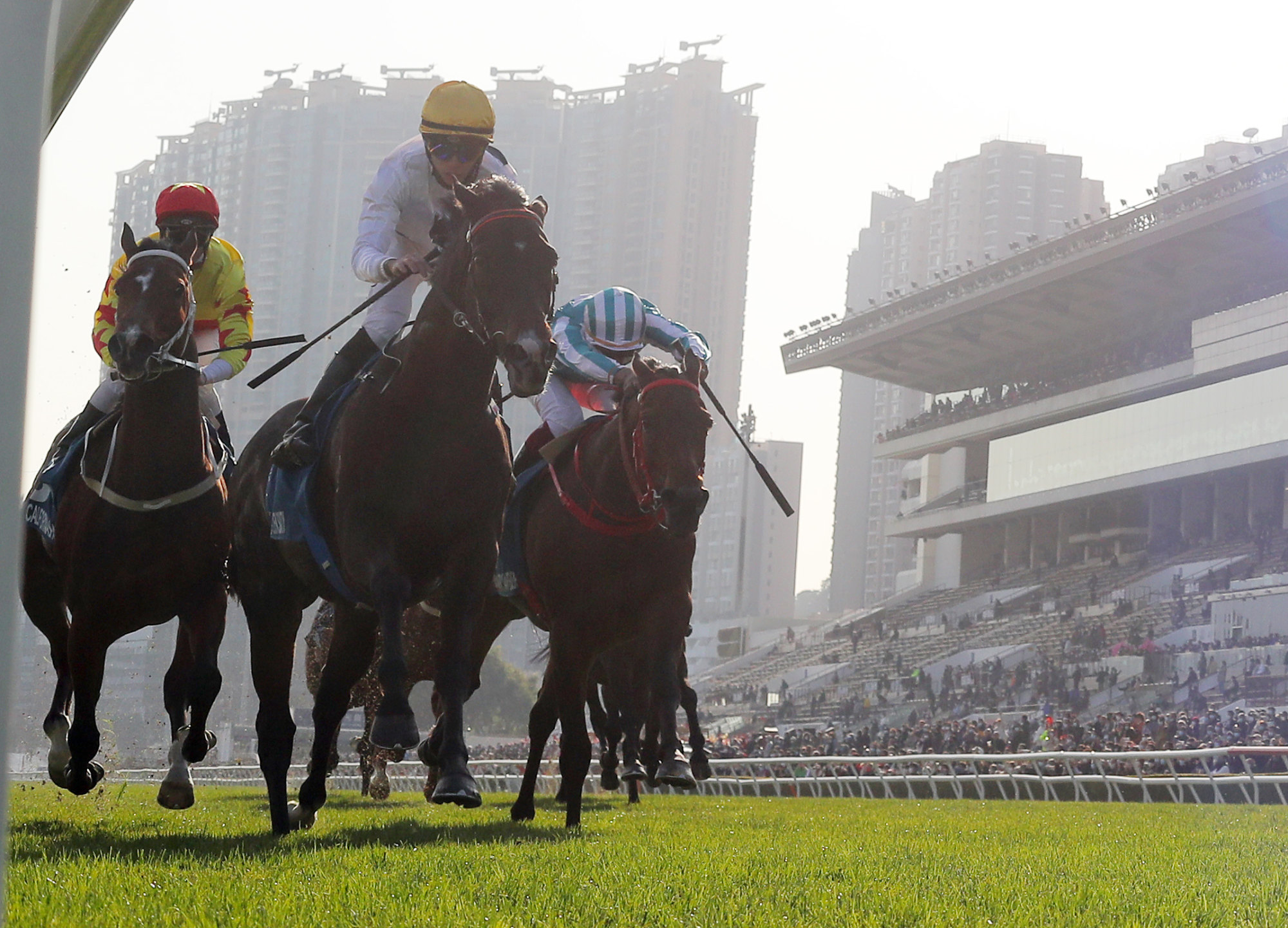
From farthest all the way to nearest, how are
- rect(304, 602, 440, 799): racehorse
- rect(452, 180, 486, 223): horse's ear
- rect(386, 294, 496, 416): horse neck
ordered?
rect(304, 602, 440, 799): racehorse, rect(386, 294, 496, 416): horse neck, rect(452, 180, 486, 223): horse's ear

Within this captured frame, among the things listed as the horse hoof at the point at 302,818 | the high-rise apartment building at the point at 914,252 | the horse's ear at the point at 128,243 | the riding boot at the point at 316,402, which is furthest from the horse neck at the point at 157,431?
the high-rise apartment building at the point at 914,252

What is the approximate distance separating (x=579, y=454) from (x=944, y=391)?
51.5m

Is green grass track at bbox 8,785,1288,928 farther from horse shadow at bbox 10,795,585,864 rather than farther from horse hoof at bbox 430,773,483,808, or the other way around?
horse hoof at bbox 430,773,483,808

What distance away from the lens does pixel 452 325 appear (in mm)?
5734

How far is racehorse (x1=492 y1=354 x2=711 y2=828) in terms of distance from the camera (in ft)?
22.0

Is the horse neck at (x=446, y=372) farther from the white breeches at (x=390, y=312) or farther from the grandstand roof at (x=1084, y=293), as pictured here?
the grandstand roof at (x=1084, y=293)

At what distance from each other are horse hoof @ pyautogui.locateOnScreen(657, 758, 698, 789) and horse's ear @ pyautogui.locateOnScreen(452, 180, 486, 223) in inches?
106

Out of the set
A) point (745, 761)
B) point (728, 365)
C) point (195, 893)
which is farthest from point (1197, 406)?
point (728, 365)

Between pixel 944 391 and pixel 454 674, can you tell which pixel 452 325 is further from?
pixel 944 391

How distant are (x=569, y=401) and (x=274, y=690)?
246 centimetres

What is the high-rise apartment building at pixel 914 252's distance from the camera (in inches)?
4134

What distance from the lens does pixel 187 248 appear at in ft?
22.0

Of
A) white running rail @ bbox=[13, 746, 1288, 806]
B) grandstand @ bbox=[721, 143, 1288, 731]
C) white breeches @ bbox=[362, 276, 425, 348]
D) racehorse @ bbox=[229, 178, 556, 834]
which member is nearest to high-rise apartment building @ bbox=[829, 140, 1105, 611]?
grandstand @ bbox=[721, 143, 1288, 731]

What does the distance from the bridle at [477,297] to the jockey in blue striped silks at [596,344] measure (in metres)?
2.43
